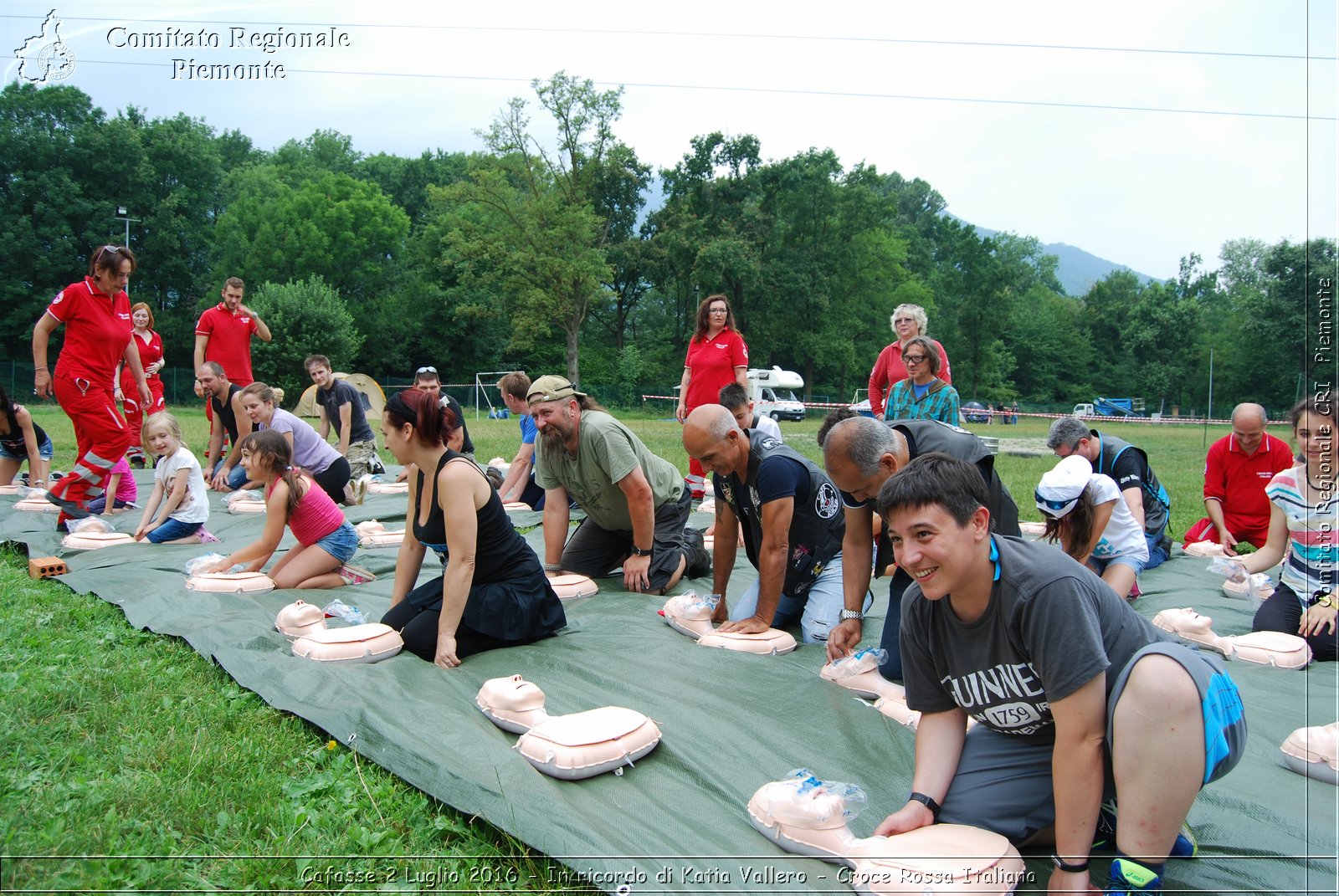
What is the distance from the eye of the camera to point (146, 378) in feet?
32.1

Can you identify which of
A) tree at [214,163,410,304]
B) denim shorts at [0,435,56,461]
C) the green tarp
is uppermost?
tree at [214,163,410,304]

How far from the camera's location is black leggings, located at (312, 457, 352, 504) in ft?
→ 24.2

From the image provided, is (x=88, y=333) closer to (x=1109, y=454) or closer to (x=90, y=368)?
(x=90, y=368)

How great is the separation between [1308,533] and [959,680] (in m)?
3.14

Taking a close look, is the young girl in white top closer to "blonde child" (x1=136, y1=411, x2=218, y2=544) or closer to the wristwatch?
the wristwatch

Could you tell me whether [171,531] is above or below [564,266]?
below

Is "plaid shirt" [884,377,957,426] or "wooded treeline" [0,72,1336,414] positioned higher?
"wooded treeline" [0,72,1336,414]

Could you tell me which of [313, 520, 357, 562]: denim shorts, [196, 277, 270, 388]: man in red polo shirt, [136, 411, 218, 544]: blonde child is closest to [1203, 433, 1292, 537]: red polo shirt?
[313, 520, 357, 562]: denim shorts

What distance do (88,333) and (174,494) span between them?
181 cm

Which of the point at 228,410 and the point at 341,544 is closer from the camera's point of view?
the point at 341,544

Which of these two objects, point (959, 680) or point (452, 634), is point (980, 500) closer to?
point (959, 680)

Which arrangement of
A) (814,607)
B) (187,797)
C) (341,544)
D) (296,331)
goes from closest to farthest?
1. (187,797)
2. (814,607)
3. (341,544)
4. (296,331)

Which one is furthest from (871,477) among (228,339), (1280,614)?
(228,339)

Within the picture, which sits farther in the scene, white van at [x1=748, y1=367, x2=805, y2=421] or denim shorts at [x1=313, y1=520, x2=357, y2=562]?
white van at [x1=748, y1=367, x2=805, y2=421]
